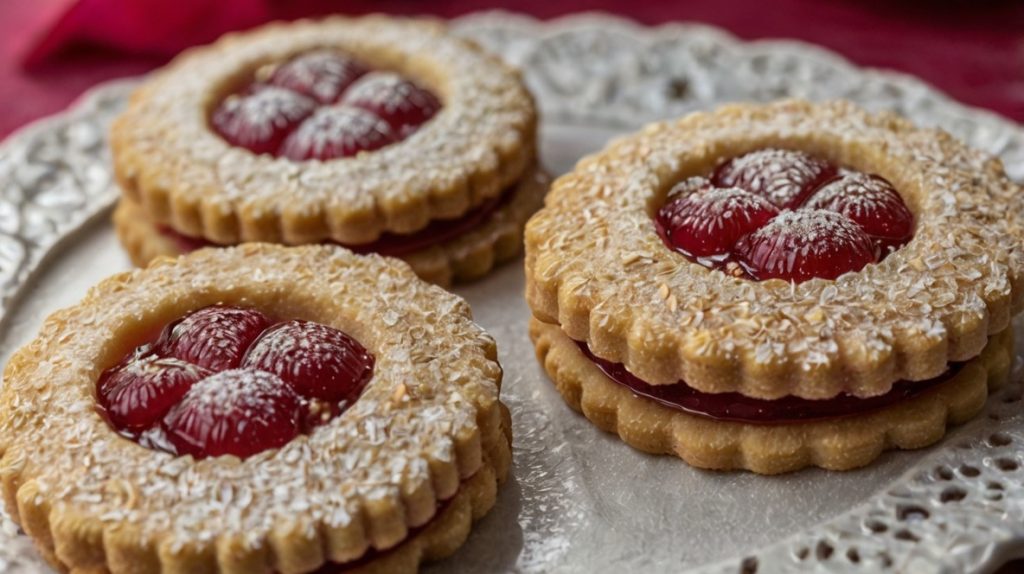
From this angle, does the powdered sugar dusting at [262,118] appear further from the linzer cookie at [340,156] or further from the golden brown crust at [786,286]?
the golden brown crust at [786,286]

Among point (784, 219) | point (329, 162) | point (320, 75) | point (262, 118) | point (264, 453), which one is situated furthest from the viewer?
point (320, 75)

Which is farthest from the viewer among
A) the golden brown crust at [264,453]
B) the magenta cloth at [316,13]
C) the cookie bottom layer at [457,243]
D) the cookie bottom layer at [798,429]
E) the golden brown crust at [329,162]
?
the magenta cloth at [316,13]

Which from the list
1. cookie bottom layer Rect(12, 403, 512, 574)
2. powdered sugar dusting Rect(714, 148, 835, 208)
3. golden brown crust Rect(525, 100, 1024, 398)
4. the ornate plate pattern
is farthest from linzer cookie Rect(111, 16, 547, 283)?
cookie bottom layer Rect(12, 403, 512, 574)

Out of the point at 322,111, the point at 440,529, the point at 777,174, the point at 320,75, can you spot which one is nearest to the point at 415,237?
the point at 322,111

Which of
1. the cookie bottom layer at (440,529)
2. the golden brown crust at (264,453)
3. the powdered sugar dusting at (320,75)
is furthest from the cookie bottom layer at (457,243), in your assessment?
the cookie bottom layer at (440,529)

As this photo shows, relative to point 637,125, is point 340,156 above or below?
above

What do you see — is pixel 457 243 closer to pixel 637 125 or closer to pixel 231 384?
pixel 637 125

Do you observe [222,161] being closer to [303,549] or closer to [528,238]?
[528,238]
